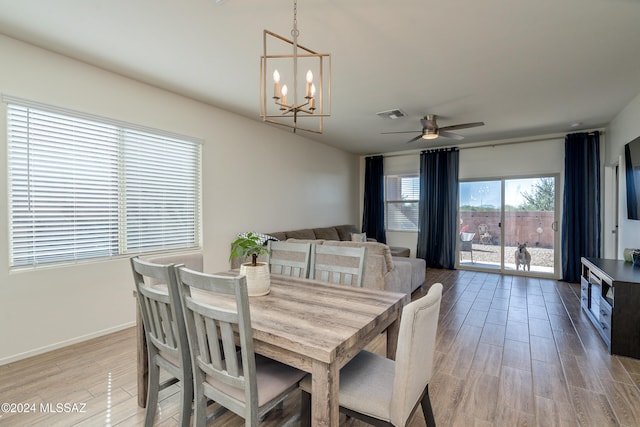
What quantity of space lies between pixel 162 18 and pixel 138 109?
137 cm

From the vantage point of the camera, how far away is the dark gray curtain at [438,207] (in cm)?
612

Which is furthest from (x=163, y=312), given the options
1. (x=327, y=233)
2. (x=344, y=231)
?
(x=344, y=231)

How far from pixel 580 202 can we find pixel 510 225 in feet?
3.61

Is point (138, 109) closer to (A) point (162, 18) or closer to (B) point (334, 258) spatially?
(A) point (162, 18)

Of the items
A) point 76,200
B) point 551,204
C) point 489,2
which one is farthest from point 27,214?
point 551,204

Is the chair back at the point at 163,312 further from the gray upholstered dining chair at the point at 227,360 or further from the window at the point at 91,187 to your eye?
the window at the point at 91,187

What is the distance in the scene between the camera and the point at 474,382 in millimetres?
2164

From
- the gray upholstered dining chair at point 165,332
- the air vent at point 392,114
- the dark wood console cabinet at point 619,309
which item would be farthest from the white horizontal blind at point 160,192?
the dark wood console cabinet at point 619,309

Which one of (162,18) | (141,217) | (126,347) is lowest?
(126,347)

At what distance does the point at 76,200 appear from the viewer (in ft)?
9.02

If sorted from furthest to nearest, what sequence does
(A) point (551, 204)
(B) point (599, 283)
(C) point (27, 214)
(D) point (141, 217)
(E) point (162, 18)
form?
(A) point (551, 204) → (D) point (141, 217) → (B) point (599, 283) → (C) point (27, 214) → (E) point (162, 18)

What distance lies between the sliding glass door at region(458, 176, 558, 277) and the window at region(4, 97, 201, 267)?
532cm

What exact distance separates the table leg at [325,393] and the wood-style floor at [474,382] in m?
0.79

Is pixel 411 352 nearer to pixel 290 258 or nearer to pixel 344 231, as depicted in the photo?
pixel 290 258
